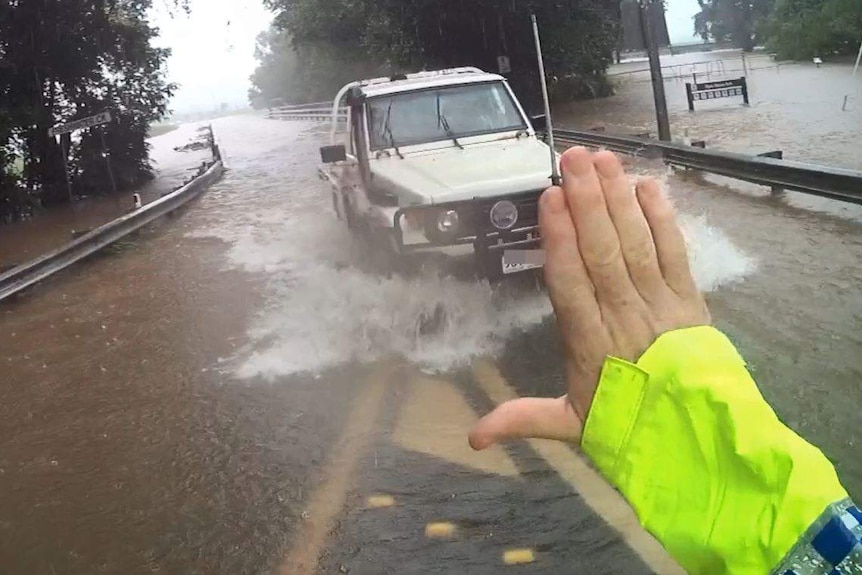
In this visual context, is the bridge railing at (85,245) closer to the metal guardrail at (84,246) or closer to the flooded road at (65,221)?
the metal guardrail at (84,246)

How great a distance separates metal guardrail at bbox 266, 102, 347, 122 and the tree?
17.1m

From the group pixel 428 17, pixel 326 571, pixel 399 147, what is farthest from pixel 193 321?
pixel 428 17

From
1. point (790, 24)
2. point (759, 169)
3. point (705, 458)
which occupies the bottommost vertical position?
point (759, 169)

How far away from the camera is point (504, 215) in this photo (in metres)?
6.99

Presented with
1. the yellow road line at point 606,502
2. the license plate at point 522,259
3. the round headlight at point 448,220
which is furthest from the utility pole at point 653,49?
the yellow road line at point 606,502

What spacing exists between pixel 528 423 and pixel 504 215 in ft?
16.7

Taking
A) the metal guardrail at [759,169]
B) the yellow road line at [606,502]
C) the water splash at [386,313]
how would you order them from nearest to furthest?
the yellow road line at [606,502], the water splash at [386,313], the metal guardrail at [759,169]

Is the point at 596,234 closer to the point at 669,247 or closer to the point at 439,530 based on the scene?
the point at 669,247

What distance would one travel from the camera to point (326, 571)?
3.79 metres

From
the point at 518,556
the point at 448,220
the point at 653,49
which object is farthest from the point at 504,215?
the point at 653,49

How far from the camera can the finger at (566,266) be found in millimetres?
1921

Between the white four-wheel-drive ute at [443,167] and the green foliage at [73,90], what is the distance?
1356 cm

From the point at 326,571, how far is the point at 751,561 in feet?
8.42

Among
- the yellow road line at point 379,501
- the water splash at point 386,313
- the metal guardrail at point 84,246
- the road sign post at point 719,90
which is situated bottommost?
the yellow road line at point 379,501
